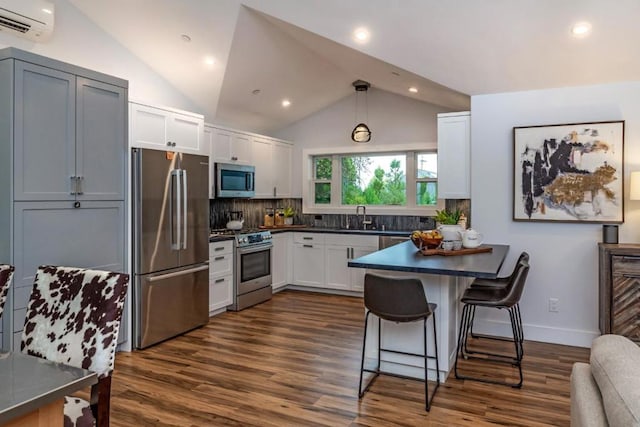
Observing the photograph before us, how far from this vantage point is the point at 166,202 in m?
4.00

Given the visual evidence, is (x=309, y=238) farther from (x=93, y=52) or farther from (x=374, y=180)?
(x=93, y=52)

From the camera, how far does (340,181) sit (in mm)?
6676

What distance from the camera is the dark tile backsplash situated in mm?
5684

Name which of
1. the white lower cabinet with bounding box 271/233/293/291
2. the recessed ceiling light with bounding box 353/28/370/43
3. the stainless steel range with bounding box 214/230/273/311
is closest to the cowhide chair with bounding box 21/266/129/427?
the recessed ceiling light with bounding box 353/28/370/43

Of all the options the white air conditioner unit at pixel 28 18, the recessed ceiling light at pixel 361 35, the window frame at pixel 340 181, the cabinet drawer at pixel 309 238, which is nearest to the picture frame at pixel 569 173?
the recessed ceiling light at pixel 361 35

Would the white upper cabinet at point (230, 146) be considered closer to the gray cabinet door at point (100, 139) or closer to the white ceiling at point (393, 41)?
the white ceiling at point (393, 41)

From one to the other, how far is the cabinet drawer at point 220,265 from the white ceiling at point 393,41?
6.21 feet

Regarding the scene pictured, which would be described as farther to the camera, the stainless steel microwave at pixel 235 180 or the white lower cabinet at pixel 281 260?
the white lower cabinet at pixel 281 260

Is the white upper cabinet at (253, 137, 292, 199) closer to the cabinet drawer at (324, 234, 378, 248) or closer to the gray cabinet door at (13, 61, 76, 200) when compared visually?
the cabinet drawer at (324, 234, 378, 248)

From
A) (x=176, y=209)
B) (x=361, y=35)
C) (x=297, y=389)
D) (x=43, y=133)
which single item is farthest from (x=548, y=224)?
(x=43, y=133)

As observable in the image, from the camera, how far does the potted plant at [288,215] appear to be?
22.0 feet

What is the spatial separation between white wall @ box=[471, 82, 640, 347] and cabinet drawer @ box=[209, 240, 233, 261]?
8.77 ft

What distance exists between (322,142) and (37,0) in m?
3.92

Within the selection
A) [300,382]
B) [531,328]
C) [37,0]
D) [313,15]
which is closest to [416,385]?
[300,382]
